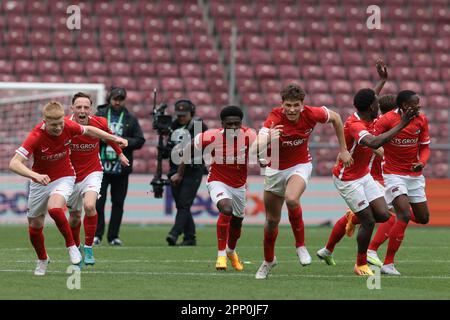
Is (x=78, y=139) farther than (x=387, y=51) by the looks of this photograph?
No

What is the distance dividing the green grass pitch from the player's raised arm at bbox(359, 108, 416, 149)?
1424mm

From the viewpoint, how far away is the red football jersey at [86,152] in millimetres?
14094

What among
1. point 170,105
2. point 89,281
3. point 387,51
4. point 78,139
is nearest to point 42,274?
point 89,281

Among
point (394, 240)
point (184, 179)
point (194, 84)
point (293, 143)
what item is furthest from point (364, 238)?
point (194, 84)

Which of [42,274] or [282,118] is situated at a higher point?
[282,118]

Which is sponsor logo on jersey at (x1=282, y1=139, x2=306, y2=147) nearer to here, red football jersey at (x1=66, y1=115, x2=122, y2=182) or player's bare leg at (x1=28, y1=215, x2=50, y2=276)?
red football jersey at (x1=66, y1=115, x2=122, y2=182)

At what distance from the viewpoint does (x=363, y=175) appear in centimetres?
1338

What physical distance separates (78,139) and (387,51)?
1776 centimetres

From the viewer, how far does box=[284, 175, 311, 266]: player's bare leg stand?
41.4 ft

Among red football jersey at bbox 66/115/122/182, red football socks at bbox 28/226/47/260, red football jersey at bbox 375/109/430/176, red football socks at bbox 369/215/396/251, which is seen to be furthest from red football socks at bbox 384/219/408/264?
red football socks at bbox 28/226/47/260

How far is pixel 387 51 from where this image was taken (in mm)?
30844

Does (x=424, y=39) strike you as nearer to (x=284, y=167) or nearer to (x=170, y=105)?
(x=170, y=105)

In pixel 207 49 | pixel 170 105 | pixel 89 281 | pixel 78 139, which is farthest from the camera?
pixel 207 49

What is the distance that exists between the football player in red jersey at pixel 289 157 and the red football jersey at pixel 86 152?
2220 mm
